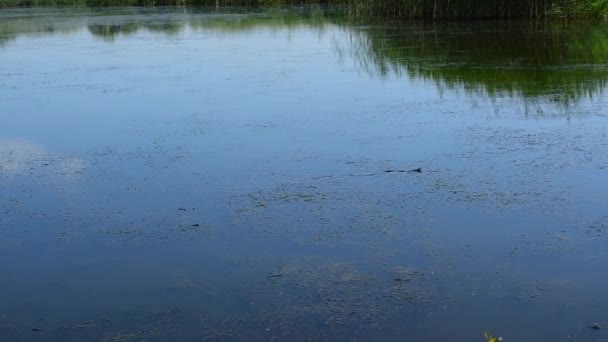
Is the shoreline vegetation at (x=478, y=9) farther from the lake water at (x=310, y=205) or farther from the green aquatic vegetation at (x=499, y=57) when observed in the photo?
the lake water at (x=310, y=205)

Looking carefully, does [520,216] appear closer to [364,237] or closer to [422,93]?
[364,237]

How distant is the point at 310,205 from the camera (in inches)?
137

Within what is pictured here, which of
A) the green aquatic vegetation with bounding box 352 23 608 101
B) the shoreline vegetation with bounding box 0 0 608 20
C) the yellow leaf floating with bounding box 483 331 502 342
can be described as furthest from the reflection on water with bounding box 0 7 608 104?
the yellow leaf floating with bounding box 483 331 502 342

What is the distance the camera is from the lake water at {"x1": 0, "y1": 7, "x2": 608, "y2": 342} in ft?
7.97

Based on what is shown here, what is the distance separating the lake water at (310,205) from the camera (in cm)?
243

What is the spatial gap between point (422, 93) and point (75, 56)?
525cm

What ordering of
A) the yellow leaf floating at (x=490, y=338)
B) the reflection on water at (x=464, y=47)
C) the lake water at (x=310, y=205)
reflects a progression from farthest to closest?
the reflection on water at (x=464, y=47) < the lake water at (x=310, y=205) < the yellow leaf floating at (x=490, y=338)

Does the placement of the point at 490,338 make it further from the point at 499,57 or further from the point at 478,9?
the point at 478,9

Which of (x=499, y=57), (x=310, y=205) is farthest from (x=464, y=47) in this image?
(x=310, y=205)

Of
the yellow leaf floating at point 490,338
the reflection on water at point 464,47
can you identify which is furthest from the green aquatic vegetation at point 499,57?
the yellow leaf floating at point 490,338

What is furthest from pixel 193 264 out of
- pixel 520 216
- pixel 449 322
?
pixel 520 216

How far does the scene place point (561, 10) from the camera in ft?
40.3

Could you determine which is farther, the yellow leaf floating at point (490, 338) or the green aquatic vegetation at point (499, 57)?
the green aquatic vegetation at point (499, 57)

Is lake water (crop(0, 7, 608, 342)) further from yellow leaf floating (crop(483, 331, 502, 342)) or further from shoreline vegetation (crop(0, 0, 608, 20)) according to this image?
shoreline vegetation (crop(0, 0, 608, 20))
